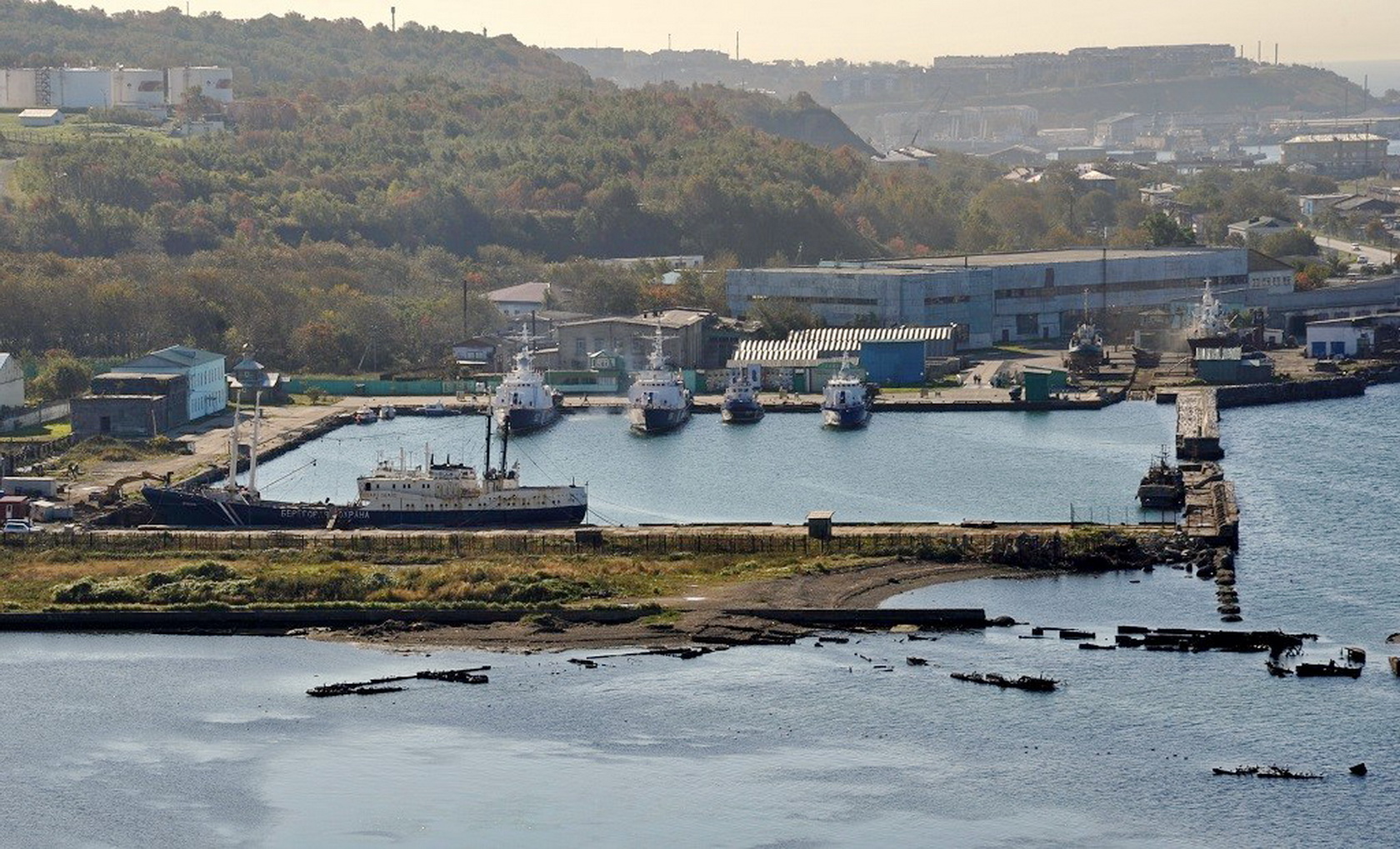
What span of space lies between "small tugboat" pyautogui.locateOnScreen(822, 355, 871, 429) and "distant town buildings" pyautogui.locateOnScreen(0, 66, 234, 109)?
44460 millimetres

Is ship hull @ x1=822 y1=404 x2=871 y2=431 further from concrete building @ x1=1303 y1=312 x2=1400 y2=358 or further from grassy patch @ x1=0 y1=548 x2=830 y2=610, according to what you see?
grassy patch @ x1=0 y1=548 x2=830 y2=610

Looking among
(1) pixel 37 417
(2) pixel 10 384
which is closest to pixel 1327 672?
(1) pixel 37 417

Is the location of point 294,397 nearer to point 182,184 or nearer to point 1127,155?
point 182,184

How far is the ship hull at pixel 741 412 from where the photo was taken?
1799 inches

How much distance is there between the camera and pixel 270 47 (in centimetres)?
11075

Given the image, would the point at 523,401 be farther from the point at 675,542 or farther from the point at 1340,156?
the point at 1340,156

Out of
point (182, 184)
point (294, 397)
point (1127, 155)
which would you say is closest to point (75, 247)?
point (182, 184)

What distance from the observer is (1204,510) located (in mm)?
33812

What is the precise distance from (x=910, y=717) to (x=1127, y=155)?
332 feet

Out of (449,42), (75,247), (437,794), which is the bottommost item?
(437,794)

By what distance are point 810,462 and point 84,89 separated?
50684 mm

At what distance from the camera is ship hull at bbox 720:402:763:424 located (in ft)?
150

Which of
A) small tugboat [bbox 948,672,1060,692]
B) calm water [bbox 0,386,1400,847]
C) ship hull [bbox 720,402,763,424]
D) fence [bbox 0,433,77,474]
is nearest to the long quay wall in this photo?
calm water [bbox 0,386,1400,847]

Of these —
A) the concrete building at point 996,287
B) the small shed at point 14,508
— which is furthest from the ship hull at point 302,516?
the concrete building at point 996,287
